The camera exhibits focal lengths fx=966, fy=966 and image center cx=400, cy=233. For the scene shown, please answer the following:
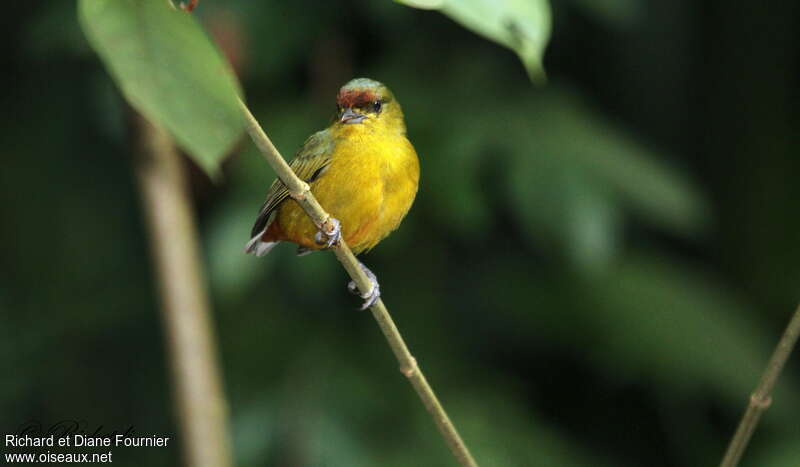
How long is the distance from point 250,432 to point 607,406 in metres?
1.47

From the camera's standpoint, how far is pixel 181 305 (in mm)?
2584

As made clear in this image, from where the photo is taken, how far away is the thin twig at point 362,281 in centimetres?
96

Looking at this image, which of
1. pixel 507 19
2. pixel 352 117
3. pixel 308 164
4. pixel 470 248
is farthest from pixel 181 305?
pixel 507 19

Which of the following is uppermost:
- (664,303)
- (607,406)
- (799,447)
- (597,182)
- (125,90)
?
(125,90)

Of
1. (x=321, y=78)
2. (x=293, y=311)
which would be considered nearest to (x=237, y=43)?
(x=321, y=78)

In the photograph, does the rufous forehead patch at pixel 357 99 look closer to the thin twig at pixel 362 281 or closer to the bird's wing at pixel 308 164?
the bird's wing at pixel 308 164

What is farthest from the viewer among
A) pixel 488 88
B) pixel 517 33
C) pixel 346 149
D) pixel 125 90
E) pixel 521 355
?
pixel 521 355

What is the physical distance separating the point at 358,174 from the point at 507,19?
105cm

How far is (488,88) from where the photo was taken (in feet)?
9.94

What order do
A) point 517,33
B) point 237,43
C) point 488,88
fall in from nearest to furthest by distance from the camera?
1. point 517,33
2. point 237,43
3. point 488,88

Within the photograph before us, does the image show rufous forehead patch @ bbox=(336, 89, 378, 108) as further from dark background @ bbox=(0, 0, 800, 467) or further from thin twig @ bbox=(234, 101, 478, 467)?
thin twig @ bbox=(234, 101, 478, 467)

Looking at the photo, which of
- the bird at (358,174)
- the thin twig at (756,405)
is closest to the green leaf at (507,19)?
the thin twig at (756,405)

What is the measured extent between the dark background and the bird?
1.57ft

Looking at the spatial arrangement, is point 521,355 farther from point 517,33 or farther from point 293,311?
point 517,33
